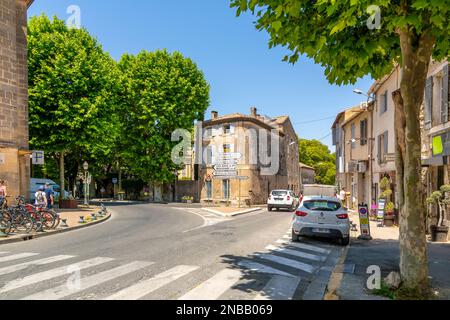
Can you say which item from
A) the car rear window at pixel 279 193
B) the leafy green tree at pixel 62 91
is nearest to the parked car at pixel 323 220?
the car rear window at pixel 279 193

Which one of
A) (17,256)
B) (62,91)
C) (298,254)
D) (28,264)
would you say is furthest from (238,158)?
(28,264)

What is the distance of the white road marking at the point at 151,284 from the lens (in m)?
5.63

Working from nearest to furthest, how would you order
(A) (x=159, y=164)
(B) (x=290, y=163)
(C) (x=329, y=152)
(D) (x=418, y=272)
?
(D) (x=418, y=272), (A) (x=159, y=164), (B) (x=290, y=163), (C) (x=329, y=152)

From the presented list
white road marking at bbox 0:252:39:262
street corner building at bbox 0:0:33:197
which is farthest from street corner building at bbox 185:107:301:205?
white road marking at bbox 0:252:39:262

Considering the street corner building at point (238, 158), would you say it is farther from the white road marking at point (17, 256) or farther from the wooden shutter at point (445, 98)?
the white road marking at point (17, 256)

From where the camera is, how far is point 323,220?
11406 millimetres

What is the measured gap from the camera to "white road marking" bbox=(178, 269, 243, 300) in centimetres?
566

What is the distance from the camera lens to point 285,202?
2794cm

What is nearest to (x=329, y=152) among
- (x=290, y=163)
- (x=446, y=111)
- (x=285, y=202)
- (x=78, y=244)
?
(x=290, y=163)

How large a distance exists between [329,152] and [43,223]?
76.8 meters

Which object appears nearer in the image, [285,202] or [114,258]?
[114,258]

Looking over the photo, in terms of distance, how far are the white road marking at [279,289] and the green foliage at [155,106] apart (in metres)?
30.4

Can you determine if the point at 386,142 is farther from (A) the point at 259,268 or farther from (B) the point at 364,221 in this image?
(A) the point at 259,268
